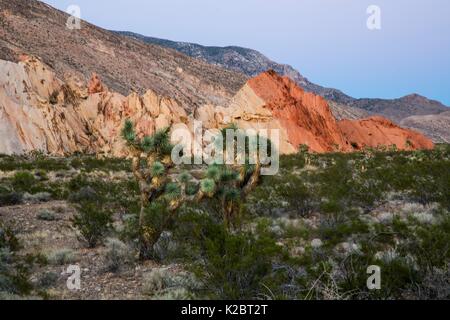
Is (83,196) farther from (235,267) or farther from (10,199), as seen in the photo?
(235,267)

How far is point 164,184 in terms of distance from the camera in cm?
1155

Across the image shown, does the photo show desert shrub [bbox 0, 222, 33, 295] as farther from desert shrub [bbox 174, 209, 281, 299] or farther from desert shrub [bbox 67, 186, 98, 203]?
desert shrub [bbox 67, 186, 98, 203]

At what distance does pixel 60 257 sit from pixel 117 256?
3.63ft

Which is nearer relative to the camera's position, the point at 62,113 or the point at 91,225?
the point at 91,225

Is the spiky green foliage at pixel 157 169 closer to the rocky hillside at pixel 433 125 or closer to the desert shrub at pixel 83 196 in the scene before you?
the desert shrub at pixel 83 196

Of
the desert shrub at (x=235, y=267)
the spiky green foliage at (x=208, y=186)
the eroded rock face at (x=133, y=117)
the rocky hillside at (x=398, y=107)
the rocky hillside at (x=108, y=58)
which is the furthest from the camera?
the rocky hillside at (x=398, y=107)

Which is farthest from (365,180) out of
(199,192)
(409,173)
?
(199,192)

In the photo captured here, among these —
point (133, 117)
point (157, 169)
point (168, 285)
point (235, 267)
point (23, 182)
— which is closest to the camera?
point (235, 267)

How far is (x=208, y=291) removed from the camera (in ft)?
21.4

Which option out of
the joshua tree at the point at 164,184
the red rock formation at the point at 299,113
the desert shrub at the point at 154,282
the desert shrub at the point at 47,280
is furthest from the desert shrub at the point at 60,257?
the red rock formation at the point at 299,113

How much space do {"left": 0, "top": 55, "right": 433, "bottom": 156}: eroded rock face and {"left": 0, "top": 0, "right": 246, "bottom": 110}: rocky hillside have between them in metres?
13.2

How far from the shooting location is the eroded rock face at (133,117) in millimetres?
44594

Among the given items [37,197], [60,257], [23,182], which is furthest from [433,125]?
[60,257]

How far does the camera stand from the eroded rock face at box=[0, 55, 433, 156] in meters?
44.6
